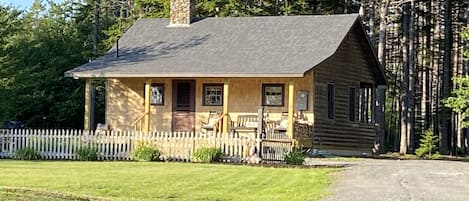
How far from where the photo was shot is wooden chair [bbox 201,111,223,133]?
85.2ft

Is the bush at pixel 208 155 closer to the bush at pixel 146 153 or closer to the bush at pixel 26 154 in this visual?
the bush at pixel 146 153

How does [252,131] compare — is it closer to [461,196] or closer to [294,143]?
[294,143]

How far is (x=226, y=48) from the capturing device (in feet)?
90.2

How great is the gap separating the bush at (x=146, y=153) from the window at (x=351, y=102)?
958 centimetres

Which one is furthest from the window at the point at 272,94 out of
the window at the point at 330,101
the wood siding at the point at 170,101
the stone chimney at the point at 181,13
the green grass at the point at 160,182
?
the green grass at the point at 160,182

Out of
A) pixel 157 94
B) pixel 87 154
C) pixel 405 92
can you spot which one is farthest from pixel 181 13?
pixel 405 92

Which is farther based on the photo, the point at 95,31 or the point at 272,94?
the point at 95,31

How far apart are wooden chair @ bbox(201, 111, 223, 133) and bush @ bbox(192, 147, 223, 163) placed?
3988 millimetres

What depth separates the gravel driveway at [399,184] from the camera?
12.8 meters

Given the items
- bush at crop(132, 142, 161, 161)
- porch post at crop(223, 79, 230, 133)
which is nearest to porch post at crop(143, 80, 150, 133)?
porch post at crop(223, 79, 230, 133)

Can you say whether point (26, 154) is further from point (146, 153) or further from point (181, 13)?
point (181, 13)

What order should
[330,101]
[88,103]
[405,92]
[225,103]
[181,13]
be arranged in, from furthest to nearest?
[405,92] < [181,13] < [330,101] < [88,103] < [225,103]

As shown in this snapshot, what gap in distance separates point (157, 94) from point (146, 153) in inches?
256

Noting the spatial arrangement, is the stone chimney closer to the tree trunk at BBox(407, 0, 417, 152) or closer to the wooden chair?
the wooden chair
